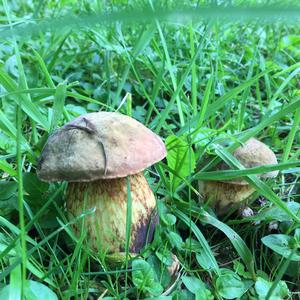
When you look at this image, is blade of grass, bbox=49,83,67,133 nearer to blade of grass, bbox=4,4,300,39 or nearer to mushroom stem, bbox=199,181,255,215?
mushroom stem, bbox=199,181,255,215

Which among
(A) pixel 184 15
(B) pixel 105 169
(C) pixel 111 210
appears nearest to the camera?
(A) pixel 184 15

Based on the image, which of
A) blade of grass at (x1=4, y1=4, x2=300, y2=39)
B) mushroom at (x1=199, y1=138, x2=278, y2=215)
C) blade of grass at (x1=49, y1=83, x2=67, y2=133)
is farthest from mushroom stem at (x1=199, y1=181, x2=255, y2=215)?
blade of grass at (x1=4, y1=4, x2=300, y2=39)

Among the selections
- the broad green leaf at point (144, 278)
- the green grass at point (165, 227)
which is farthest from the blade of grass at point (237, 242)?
the broad green leaf at point (144, 278)

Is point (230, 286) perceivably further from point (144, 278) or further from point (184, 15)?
point (184, 15)

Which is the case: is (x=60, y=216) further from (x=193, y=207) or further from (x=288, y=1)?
(x=288, y=1)

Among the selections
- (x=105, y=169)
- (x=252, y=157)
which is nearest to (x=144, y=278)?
(x=105, y=169)

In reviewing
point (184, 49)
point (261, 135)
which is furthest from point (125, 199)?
point (184, 49)

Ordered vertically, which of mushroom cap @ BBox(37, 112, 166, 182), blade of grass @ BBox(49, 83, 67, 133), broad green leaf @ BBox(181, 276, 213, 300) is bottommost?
broad green leaf @ BBox(181, 276, 213, 300)
